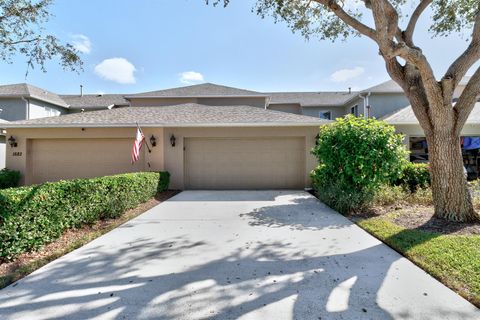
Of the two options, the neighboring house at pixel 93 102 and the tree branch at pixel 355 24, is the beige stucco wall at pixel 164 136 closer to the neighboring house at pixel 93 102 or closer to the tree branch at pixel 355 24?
the tree branch at pixel 355 24

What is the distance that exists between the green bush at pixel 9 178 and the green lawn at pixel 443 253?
40.5 ft

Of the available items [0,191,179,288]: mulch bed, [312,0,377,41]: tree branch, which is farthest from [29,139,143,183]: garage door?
[312,0,377,41]: tree branch

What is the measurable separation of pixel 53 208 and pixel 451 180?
307 inches

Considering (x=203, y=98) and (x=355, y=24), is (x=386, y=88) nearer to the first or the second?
(x=203, y=98)

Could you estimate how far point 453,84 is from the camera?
5.60 m

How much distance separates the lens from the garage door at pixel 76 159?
37.1 ft

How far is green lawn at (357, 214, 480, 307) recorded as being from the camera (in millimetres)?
3176

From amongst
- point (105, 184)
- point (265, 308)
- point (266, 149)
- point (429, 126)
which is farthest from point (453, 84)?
point (105, 184)

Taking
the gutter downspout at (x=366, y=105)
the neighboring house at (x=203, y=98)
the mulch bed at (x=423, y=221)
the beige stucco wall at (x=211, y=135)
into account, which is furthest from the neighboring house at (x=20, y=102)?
Result: the gutter downspout at (x=366, y=105)

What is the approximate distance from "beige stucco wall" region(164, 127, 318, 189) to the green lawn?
593 cm

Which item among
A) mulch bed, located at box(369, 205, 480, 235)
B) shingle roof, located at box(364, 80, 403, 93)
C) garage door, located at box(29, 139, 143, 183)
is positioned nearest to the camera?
mulch bed, located at box(369, 205, 480, 235)

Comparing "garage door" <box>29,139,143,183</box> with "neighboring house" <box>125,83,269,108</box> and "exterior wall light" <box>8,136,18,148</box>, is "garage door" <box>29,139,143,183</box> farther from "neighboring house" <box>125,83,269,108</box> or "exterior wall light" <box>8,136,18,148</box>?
"neighboring house" <box>125,83,269,108</box>

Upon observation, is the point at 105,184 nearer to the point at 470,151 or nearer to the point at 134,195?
the point at 134,195

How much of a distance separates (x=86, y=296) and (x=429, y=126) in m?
6.97
